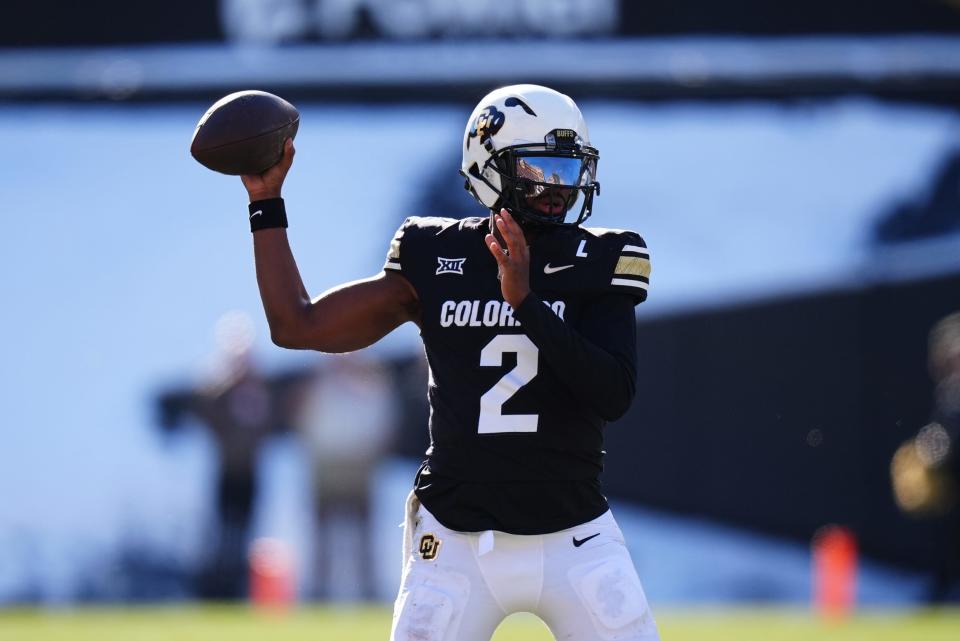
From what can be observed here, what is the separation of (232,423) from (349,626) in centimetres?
235

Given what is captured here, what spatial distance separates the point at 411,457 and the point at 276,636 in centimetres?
299

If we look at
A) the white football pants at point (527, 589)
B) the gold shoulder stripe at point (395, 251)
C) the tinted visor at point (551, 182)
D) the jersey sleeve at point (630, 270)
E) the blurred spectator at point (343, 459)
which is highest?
the tinted visor at point (551, 182)

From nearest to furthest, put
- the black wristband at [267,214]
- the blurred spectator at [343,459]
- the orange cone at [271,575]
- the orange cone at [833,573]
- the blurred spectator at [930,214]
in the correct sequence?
the black wristband at [267,214]
the orange cone at [833,573]
the orange cone at [271,575]
the blurred spectator at [343,459]
the blurred spectator at [930,214]

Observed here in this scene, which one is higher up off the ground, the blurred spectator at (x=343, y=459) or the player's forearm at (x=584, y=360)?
the player's forearm at (x=584, y=360)

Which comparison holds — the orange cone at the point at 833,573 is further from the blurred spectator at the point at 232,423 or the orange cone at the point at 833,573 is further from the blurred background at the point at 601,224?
the blurred spectator at the point at 232,423

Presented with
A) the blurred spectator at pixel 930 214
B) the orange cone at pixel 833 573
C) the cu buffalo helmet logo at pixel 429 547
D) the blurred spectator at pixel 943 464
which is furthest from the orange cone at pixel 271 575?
the cu buffalo helmet logo at pixel 429 547

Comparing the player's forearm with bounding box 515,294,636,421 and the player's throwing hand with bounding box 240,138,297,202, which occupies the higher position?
the player's throwing hand with bounding box 240,138,297,202

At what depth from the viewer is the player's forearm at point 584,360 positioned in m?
3.09

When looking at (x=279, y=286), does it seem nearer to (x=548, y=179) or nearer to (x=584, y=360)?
(x=548, y=179)

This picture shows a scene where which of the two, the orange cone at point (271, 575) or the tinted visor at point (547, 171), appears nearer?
the tinted visor at point (547, 171)

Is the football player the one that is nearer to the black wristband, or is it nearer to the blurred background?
the black wristband

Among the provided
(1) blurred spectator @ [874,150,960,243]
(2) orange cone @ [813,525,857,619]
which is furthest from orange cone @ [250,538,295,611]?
(1) blurred spectator @ [874,150,960,243]

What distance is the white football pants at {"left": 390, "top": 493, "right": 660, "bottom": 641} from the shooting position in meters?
3.13

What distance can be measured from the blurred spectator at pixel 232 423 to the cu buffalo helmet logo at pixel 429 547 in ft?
22.2
